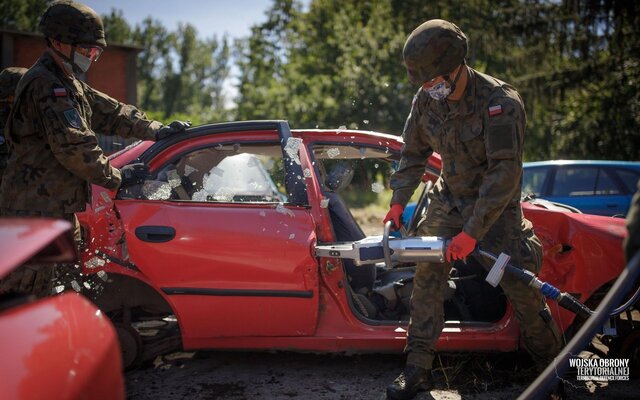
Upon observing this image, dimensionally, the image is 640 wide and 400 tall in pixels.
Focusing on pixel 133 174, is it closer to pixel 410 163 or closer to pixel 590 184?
pixel 410 163

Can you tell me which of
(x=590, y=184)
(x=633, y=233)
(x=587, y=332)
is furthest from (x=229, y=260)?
(x=590, y=184)

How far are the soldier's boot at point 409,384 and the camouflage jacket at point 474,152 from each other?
775 millimetres

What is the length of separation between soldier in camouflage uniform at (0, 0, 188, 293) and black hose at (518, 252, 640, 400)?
2256 mm

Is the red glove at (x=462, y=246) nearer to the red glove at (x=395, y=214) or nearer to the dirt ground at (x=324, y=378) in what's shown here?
the red glove at (x=395, y=214)

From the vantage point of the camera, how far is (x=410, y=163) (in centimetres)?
312

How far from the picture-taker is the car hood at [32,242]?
1409 millimetres

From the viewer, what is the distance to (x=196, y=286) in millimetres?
3023

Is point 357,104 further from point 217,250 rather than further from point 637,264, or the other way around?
point 637,264

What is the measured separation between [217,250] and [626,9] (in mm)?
14057

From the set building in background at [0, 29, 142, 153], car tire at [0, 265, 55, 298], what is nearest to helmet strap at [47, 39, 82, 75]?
car tire at [0, 265, 55, 298]

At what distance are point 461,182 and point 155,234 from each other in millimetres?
1650

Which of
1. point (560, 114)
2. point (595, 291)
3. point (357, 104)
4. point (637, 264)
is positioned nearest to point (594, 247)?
point (595, 291)

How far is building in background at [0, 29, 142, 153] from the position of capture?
1302 centimetres

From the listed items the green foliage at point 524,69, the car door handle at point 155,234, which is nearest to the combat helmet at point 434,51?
the car door handle at point 155,234
